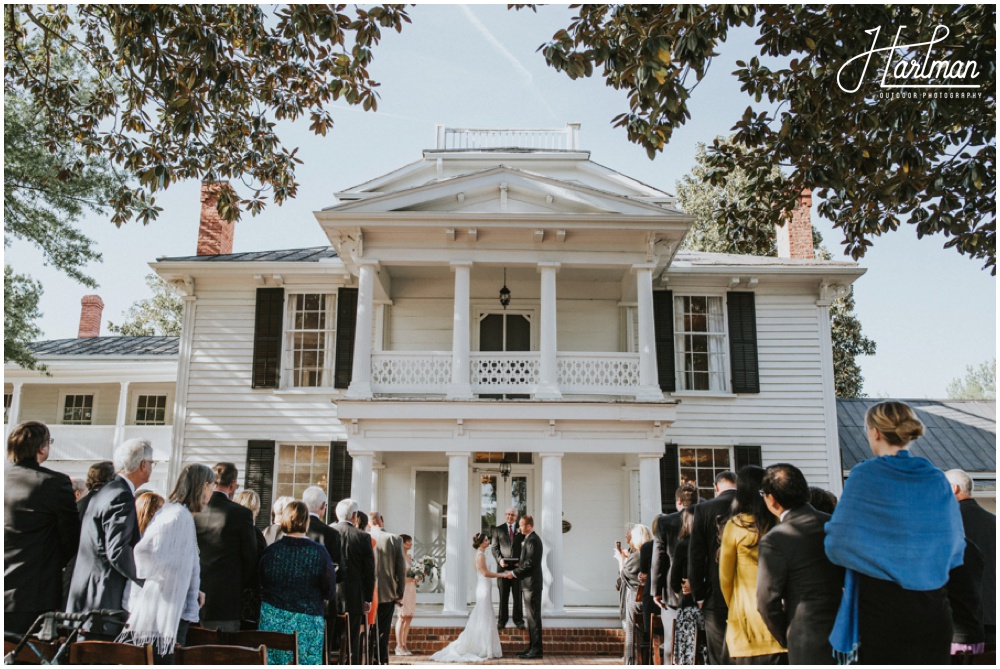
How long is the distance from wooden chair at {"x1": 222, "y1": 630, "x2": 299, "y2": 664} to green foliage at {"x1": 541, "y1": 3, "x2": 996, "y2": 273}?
478 cm

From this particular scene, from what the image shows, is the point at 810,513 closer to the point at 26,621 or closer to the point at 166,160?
the point at 26,621

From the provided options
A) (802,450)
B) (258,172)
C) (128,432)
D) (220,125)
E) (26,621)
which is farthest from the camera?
(128,432)

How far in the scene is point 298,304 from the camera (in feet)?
47.5

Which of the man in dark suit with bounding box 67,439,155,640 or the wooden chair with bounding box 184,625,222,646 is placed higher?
the man in dark suit with bounding box 67,439,155,640

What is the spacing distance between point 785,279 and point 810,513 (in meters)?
11.5

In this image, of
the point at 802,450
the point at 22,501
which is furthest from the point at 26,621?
the point at 802,450

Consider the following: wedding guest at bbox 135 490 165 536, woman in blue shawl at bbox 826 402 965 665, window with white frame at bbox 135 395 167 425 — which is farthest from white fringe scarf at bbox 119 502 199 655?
window with white frame at bbox 135 395 167 425

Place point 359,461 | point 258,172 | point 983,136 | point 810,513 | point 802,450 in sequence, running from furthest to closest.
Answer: point 802,450
point 359,461
point 258,172
point 983,136
point 810,513

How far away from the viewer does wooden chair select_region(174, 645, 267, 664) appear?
13.5 feet

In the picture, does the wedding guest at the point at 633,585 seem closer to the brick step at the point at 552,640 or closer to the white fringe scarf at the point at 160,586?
the brick step at the point at 552,640

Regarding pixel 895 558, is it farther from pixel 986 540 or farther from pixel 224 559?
pixel 224 559

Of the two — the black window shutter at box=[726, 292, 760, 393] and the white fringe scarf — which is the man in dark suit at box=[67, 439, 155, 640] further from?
the black window shutter at box=[726, 292, 760, 393]

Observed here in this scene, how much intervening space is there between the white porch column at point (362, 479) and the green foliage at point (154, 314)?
2482 cm

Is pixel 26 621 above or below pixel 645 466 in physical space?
below
